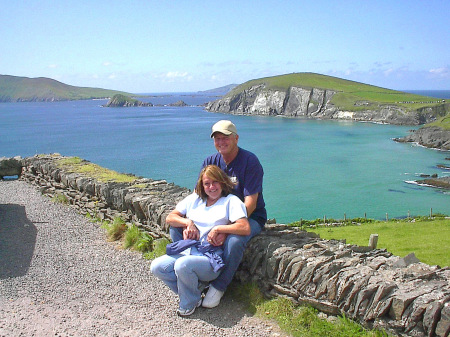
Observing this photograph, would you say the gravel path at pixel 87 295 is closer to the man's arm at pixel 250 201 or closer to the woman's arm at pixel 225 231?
the woman's arm at pixel 225 231

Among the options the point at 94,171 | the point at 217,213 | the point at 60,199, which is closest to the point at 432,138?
the point at 94,171

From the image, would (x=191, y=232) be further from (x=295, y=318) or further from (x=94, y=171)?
(x=94, y=171)

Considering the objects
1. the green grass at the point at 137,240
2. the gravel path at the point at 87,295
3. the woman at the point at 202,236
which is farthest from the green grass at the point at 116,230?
the woman at the point at 202,236

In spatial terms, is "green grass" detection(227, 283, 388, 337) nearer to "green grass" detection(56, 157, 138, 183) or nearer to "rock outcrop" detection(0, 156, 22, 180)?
"green grass" detection(56, 157, 138, 183)

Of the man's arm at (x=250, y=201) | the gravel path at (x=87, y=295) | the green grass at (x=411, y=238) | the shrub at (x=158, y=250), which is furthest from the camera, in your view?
the green grass at (x=411, y=238)

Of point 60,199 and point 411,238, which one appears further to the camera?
point 411,238

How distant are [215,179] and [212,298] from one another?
1.77 m

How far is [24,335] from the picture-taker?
5.74m

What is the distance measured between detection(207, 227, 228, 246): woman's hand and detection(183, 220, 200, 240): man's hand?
321mm

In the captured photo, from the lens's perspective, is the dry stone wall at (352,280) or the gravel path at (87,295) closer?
the dry stone wall at (352,280)

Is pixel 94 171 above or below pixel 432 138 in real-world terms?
above

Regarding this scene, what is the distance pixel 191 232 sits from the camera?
6383 millimetres

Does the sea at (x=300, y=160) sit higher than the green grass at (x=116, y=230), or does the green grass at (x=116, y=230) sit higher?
the green grass at (x=116, y=230)

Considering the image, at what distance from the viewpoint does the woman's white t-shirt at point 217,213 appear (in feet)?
20.7
